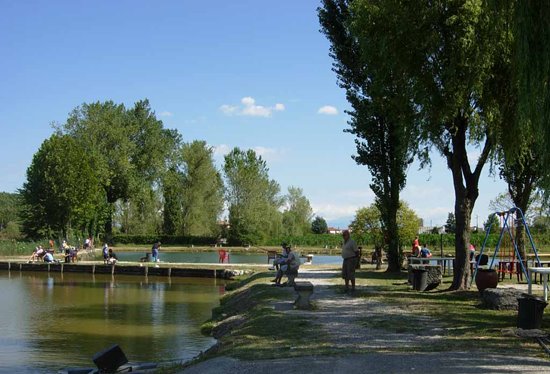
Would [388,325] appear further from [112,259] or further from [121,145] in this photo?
[121,145]

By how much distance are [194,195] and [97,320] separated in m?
58.1

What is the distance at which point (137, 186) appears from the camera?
6819cm

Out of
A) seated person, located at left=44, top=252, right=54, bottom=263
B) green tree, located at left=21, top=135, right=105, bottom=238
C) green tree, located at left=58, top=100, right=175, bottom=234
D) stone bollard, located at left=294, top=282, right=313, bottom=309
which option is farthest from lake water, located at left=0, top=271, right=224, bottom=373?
green tree, located at left=58, top=100, right=175, bottom=234

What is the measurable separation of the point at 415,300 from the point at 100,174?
2094 inches

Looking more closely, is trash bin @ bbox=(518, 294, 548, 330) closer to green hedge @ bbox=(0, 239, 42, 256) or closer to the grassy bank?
the grassy bank

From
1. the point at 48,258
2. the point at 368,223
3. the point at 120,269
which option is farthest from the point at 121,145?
the point at 368,223

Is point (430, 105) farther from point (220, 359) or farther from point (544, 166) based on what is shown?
point (220, 359)

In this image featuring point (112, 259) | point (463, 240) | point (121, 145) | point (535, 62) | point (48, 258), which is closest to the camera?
point (535, 62)

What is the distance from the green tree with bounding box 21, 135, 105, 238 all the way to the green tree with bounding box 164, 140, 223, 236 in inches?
597

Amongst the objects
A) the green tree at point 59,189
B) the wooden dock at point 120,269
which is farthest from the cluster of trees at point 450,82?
the green tree at point 59,189

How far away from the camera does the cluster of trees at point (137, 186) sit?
6122cm

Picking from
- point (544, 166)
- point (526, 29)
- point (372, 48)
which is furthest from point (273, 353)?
point (372, 48)

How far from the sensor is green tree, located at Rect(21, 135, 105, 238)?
60281mm

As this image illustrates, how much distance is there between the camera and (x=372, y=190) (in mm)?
26516
